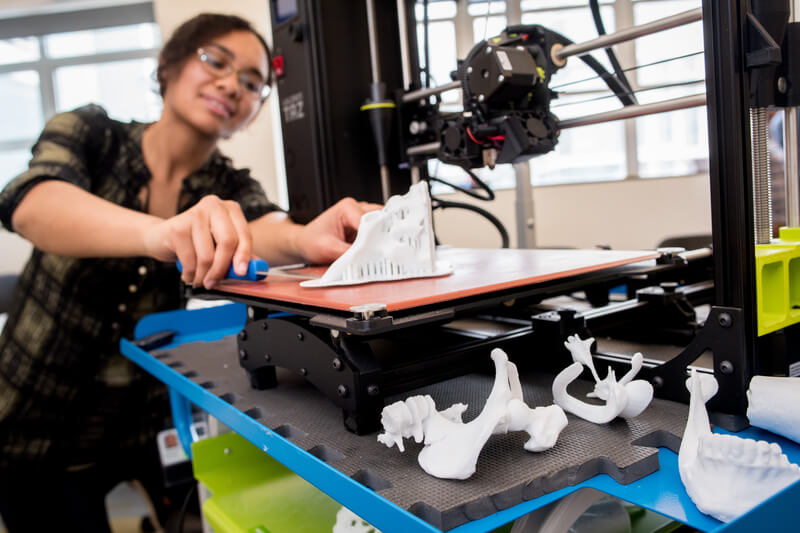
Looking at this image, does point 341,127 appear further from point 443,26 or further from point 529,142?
point 443,26

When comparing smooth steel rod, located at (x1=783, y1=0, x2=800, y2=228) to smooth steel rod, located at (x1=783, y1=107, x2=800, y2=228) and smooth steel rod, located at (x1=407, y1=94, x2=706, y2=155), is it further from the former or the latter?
smooth steel rod, located at (x1=407, y1=94, x2=706, y2=155)

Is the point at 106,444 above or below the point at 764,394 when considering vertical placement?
below

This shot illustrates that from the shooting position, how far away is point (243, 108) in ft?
4.72

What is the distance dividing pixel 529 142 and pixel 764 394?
1.64ft

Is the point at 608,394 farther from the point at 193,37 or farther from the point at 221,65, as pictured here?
the point at 193,37

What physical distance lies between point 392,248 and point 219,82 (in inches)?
32.3

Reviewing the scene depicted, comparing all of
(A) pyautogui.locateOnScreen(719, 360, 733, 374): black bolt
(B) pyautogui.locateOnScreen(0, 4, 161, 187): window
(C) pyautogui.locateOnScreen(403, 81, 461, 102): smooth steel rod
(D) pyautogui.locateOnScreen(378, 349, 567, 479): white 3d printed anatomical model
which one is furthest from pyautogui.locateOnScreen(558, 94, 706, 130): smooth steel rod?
(B) pyautogui.locateOnScreen(0, 4, 161, 187): window

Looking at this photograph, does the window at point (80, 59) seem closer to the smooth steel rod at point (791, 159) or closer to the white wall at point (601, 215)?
the white wall at point (601, 215)

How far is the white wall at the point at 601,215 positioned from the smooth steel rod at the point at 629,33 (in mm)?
3321

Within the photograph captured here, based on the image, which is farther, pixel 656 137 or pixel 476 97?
pixel 656 137

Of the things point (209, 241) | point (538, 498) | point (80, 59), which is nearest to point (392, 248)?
point (209, 241)

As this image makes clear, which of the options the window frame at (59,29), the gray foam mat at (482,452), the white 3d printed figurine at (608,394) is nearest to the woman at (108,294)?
the gray foam mat at (482,452)

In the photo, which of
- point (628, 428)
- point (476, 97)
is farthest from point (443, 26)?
point (628, 428)

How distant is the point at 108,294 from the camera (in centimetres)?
139
